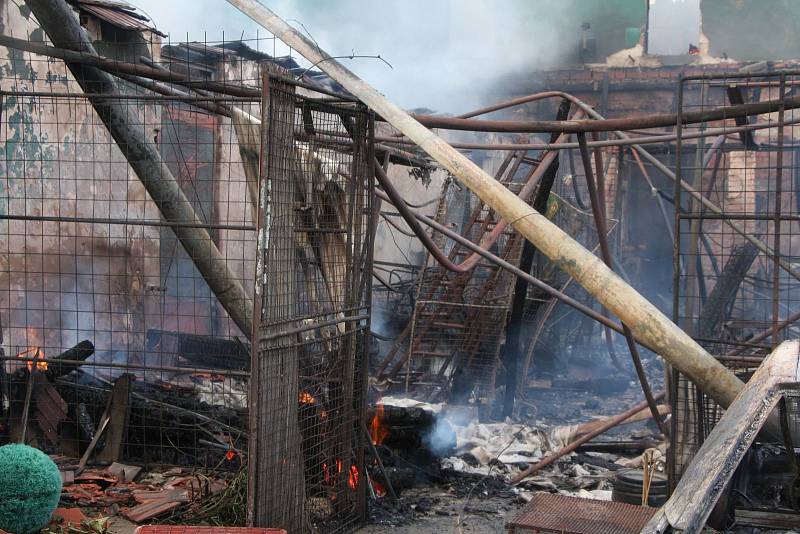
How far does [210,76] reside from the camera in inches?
574

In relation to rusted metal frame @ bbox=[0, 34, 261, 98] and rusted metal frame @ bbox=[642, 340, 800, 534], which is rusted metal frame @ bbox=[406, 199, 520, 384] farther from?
rusted metal frame @ bbox=[642, 340, 800, 534]

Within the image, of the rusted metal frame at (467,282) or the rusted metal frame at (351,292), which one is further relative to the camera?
the rusted metal frame at (467,282)

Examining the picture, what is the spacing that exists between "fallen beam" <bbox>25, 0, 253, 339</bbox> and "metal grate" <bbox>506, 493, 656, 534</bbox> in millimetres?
3315

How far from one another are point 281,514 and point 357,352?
5.32ft

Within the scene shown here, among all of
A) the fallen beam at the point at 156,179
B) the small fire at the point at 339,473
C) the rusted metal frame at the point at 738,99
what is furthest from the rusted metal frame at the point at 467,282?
the small fire at the point at 339,473

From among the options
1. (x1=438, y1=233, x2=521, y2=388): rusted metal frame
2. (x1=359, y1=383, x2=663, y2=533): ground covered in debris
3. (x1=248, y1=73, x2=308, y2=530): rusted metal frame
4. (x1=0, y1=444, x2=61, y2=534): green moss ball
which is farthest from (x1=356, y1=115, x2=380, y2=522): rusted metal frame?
(x1=438, y1=233, x2=521, y2=388): rusted metal frame

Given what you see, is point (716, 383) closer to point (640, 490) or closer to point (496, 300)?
point (640, 490)

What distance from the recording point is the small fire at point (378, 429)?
8.40m

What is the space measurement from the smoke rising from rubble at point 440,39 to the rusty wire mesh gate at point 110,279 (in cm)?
873

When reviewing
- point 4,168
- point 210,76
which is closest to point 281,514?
point 4,168

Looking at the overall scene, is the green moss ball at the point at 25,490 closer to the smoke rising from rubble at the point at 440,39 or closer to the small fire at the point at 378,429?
the small fire at the point at 378,429

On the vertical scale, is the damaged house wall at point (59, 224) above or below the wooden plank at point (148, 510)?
above

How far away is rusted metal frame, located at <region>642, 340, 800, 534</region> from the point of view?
3080 mm

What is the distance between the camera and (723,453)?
3.29 metres
